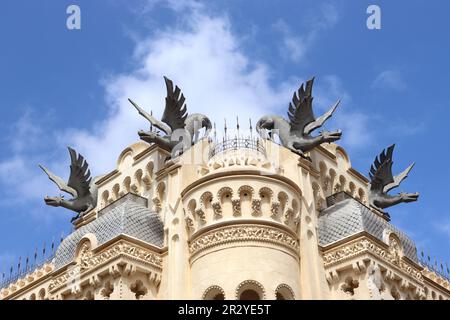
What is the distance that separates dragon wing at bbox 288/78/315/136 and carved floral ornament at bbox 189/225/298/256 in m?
6.06

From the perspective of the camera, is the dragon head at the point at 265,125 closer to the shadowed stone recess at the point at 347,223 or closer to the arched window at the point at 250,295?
the shadowed stone recess at the point at 347,223

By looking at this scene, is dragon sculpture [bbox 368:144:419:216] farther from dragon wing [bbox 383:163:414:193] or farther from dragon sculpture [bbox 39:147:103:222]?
dragon sculpture [bbox 39:147:103:222]

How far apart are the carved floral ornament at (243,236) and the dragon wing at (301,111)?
6064 millimetres

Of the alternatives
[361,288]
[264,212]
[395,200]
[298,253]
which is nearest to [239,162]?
[264,212]

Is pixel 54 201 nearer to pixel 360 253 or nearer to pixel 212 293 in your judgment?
pixel 212 293

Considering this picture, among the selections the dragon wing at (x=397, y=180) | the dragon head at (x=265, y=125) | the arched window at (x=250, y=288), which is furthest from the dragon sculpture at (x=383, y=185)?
the arched window at (x=250, y=288)

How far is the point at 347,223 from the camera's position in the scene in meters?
32.5

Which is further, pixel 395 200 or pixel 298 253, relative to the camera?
pixel 395 200

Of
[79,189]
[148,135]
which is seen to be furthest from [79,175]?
[148,135]

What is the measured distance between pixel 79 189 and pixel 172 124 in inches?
258

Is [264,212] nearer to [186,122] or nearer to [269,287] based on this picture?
[269,287]

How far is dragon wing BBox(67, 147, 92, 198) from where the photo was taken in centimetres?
3856
